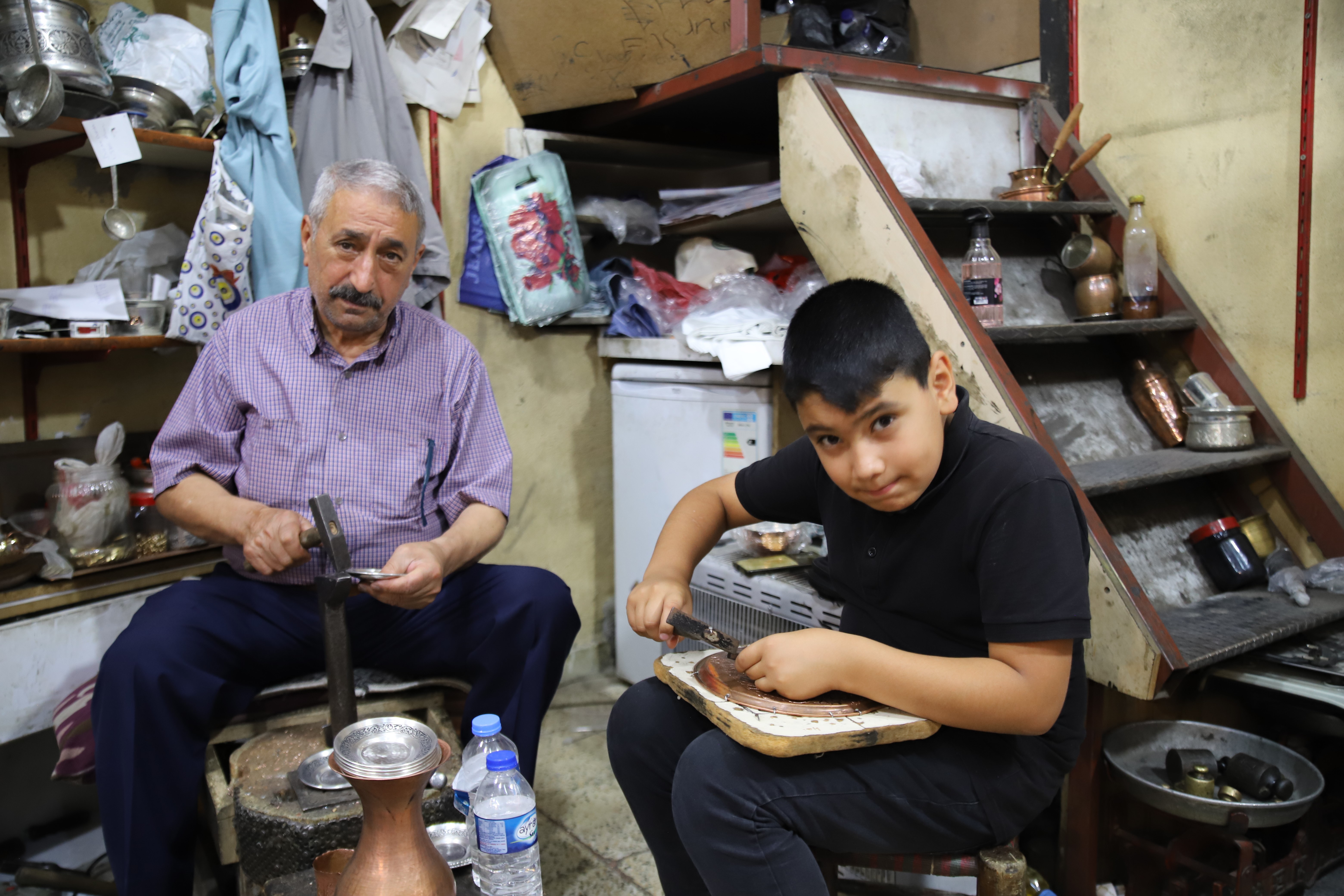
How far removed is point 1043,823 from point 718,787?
106 cm

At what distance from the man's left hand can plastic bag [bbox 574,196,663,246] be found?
5.12 feet

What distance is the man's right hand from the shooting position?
1.75 m

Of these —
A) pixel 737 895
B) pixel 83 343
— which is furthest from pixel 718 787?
pixel 83 343

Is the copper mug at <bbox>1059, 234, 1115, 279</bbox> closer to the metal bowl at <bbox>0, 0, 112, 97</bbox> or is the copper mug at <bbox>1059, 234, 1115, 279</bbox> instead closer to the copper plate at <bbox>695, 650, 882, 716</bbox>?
the copper plate at <bbox>695, 650, 882, 716</bbox>

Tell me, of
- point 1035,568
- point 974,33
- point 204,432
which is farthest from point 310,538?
point 974,33

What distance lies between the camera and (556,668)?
6.82ft

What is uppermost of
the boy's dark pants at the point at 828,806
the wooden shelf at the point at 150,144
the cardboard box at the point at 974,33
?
the cardboard box at the point at 974,33

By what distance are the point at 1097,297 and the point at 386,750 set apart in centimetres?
215

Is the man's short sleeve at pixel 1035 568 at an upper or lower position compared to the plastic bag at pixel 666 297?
lower

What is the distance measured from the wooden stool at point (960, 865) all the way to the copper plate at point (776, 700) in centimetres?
24

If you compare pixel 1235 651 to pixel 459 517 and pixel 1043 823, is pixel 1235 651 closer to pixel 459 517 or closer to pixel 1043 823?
pixel 1043 823

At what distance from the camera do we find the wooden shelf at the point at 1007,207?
222 cm

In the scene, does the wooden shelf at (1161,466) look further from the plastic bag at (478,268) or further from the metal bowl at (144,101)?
the metal bowl at (144,101)

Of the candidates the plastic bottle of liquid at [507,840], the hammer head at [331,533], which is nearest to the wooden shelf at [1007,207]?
the hammer head at [331,533]
